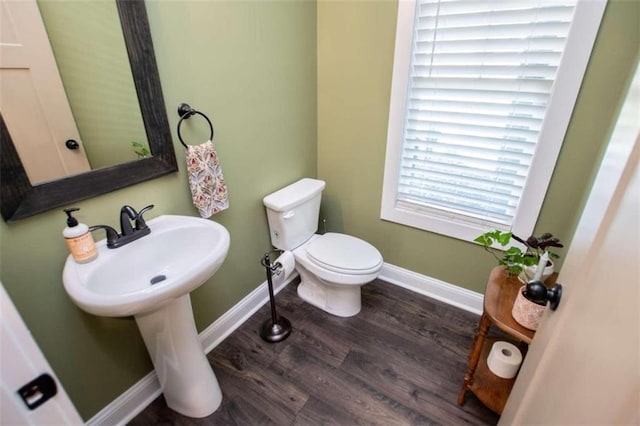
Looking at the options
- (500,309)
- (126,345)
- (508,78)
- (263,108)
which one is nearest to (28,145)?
(126,345)

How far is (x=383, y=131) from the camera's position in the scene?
1.83 meters

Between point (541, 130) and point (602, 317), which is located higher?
point (541, 130)

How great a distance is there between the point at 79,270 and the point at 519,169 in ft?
6.21

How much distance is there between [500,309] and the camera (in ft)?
3.65

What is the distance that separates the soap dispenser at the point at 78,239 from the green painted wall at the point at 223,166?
78 mm

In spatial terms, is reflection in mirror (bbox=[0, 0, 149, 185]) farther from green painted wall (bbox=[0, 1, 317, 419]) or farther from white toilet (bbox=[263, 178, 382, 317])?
white toilet (bbox=[263, 178, 382, 317])

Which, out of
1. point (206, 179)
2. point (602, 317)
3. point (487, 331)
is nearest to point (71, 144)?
point (206, 179)

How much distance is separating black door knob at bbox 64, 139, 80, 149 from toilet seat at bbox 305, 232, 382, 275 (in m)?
1.19

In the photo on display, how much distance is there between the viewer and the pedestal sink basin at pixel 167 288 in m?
0.86

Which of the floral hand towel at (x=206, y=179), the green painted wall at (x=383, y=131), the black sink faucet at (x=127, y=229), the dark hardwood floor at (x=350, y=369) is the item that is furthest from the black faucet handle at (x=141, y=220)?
the green painted wall at (x=383, y=131)

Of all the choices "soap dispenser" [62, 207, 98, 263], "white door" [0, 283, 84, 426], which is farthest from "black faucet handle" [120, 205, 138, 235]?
"white door" [0, 283, 84, 426]

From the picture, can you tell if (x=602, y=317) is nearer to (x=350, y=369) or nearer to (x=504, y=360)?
(x=504, y=360)

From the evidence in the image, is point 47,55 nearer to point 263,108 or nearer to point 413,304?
point 263,108

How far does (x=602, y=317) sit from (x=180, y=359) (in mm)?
1332
